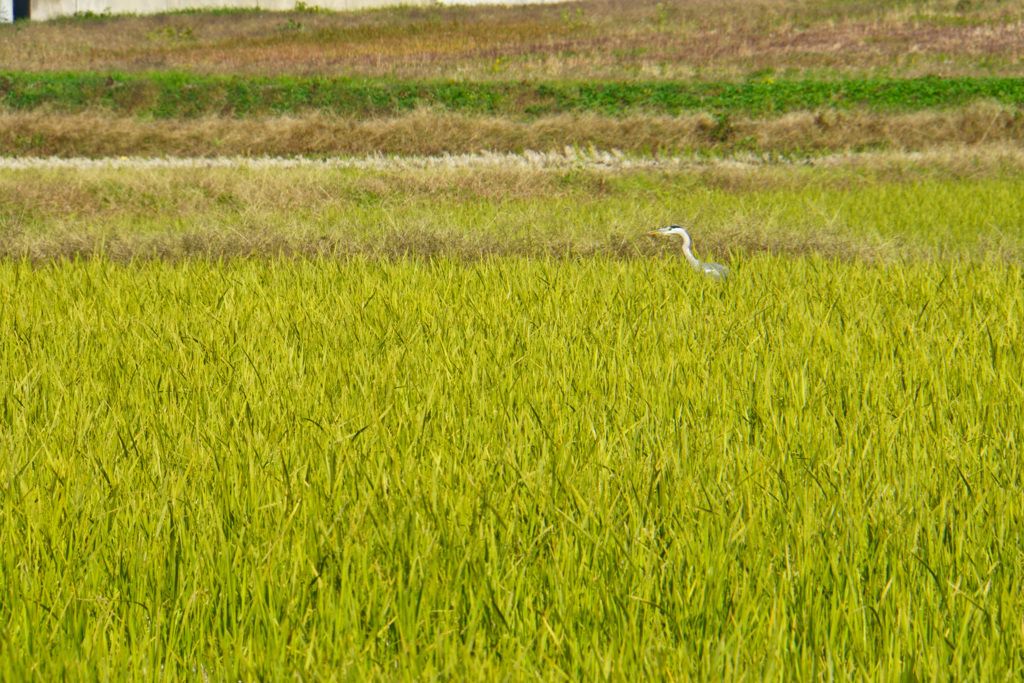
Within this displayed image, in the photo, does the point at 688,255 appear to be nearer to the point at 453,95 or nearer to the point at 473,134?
the point at 473,134

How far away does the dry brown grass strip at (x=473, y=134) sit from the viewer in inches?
573

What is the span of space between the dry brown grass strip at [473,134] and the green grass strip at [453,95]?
1.52m

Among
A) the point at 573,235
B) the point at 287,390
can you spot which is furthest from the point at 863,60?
the point at 287,390

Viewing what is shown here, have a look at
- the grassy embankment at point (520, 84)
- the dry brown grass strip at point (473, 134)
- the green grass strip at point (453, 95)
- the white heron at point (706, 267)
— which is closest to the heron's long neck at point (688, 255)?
the white heron at point (706, 267)

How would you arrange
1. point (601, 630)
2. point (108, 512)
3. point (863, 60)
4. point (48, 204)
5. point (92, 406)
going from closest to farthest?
point (601, 630) < point (108, 512) < point (92, 406) < point (48, 204) < point (863, 60)

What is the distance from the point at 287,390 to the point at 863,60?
22.1 metres

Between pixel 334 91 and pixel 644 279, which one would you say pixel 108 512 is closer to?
pixel 644 279

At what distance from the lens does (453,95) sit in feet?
58.6

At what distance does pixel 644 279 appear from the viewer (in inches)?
184

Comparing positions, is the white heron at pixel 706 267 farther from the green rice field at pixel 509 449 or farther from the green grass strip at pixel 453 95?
the green grass strip at pixel 453 95

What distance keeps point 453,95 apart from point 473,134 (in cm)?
334

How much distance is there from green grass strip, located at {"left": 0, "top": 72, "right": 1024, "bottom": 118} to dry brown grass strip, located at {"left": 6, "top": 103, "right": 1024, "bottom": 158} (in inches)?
60.0

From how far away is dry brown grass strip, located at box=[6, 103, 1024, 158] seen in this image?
14.5 meters

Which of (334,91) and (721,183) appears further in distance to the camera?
(334,91)
